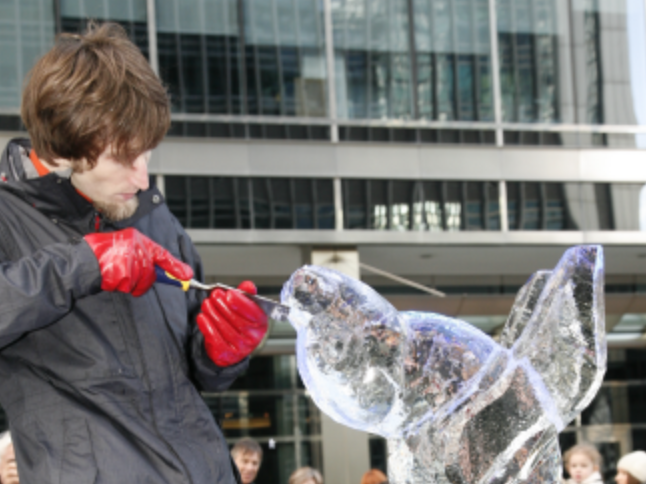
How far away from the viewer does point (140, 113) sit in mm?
1734

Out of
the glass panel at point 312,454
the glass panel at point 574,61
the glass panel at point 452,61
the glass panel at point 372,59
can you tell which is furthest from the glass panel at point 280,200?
the glass panel at point 574,61

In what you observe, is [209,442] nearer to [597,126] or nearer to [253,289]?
[253,289]

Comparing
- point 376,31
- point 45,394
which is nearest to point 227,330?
point 45,394

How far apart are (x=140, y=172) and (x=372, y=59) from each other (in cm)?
968

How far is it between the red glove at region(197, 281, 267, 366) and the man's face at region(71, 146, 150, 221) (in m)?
0.26

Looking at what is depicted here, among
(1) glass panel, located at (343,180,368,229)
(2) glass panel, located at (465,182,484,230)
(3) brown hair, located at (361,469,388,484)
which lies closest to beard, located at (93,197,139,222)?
(3) brown hair, located at (361,469,388,484)

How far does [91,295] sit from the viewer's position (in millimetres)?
1764

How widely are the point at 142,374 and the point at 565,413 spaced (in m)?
0.94

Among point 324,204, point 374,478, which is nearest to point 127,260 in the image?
point 374,478

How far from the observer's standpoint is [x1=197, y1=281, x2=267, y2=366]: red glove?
1895 millimetres

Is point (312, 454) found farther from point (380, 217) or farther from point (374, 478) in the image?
point (374, 478)

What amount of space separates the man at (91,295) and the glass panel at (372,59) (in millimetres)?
9362

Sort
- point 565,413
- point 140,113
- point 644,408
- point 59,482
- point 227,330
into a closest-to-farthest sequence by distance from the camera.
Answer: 1. point 59,482
2. point 140,113
3. point 227,330
4. point 565,413
5. point 644,408

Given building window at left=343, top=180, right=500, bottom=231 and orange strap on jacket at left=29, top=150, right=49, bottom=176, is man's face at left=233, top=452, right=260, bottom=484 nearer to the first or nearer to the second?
Result: orange strap on jacket at left=29, top=150, right=49, bottom=176
